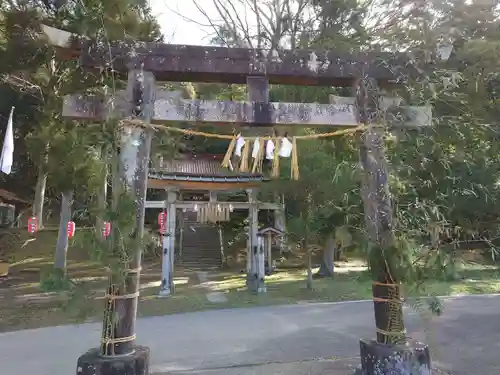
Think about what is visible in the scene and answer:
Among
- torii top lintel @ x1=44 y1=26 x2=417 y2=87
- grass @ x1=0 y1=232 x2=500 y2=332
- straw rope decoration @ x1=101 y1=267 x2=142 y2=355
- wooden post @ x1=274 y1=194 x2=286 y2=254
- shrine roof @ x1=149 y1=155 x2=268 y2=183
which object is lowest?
grass @ x1=0 y1=232 x2=500 y2=332

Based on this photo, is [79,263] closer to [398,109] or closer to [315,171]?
[315,171]

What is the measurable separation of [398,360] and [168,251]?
9952 mm

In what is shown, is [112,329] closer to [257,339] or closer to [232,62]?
[232,62]

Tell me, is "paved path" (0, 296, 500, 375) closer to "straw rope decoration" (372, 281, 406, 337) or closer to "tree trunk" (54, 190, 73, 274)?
"straw rope decoration" (372, 281, 406, 337)

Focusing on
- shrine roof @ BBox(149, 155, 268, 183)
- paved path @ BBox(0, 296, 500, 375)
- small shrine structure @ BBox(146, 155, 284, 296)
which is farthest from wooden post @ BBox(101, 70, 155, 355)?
small shrine structure @ BBox(146, 155, 284, 296)

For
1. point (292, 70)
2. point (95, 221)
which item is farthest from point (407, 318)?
point (95, 221)

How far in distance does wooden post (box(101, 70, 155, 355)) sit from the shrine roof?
8.41 meters

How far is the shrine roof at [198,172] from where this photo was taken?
1337cm

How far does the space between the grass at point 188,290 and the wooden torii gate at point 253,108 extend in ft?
9.65

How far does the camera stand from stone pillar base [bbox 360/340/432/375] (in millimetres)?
3945

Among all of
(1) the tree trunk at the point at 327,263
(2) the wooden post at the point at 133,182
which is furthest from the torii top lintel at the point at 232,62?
(1) the tree trunk at the point at 327,263

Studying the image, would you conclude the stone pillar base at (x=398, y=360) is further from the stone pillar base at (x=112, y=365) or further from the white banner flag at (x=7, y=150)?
the white banner flag at (x=7, y=150)

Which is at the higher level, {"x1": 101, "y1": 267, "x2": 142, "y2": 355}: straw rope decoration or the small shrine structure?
the small shrine structure

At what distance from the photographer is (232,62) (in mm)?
4434
